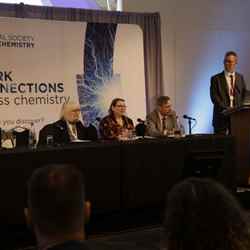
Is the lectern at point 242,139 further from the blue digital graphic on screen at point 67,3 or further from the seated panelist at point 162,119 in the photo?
the blue digital graphic on screen at point 67,3

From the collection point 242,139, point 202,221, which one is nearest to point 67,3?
point 242,139

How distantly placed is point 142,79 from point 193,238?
654cm

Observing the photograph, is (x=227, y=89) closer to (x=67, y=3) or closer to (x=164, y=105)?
(x=164, y=105)

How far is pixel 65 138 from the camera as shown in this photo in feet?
18.3

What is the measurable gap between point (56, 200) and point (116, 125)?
443 cm

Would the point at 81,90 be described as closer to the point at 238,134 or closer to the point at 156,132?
the point at 156,132

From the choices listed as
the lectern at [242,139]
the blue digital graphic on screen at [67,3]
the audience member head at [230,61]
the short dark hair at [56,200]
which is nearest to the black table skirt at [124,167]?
the lectern at [242,139]

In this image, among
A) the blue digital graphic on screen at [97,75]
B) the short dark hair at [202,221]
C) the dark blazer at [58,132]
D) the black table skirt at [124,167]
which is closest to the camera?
the short dark hair at [202,221]

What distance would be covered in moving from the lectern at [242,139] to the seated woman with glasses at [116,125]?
3.49ft

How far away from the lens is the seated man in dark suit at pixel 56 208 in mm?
1438

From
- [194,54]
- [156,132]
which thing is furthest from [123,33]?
[156,132]

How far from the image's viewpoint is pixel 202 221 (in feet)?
4.13

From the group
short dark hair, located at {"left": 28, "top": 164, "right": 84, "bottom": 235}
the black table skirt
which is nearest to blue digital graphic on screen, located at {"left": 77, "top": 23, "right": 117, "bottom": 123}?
the black table skirt

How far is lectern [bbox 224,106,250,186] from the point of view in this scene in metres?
6.07
